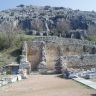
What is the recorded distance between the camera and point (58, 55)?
4272 centimetres

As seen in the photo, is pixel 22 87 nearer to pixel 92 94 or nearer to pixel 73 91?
pixel 73 91

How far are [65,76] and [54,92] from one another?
30.8 ft

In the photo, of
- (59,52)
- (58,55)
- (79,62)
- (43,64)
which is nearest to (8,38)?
(59,52)

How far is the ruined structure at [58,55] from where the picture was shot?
3825 cm

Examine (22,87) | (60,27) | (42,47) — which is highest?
(60,27)

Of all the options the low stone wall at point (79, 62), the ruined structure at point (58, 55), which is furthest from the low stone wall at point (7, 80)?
the low stone wall at point (79, 62)

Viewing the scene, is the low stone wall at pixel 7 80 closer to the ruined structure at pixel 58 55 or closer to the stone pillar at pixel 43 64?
the ruined structure at pixel 58 55

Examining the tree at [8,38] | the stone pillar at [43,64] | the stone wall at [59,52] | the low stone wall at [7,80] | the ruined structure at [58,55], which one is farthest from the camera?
the tree at [8,38]

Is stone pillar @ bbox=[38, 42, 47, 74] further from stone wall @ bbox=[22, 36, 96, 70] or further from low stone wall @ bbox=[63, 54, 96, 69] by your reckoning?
low stone wall @ bbox=[63, 54, 96, 69]

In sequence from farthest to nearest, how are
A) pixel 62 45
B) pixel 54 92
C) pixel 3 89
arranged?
1. pixel 62 45
2. pixel 3 89
3. pixel 54 92

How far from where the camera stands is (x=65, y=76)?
99.3 feet

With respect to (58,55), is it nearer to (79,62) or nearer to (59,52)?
(59,52)

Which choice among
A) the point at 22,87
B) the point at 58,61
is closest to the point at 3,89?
the point at 22,87

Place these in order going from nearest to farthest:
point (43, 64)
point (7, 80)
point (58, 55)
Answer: point (7, 80) < point (43, 64) < point (58, 55)
